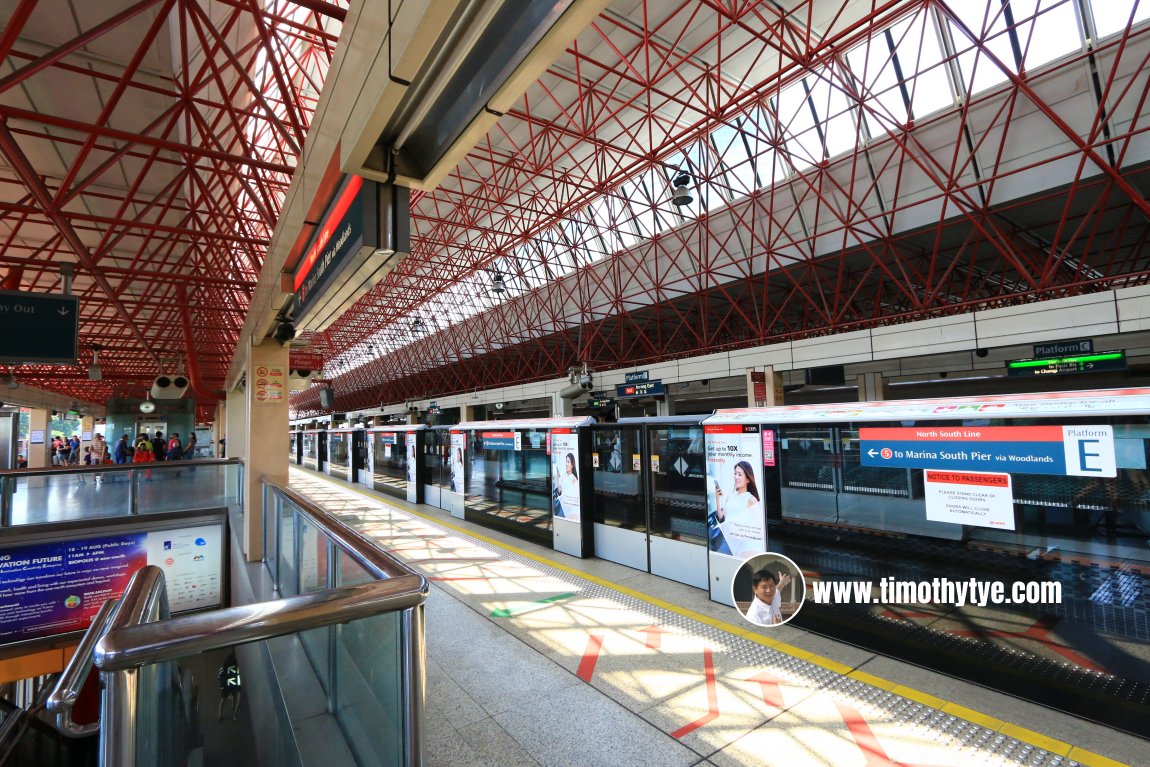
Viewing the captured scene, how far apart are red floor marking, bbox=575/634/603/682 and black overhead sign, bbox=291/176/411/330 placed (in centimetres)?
355

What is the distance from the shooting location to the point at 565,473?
355 inches

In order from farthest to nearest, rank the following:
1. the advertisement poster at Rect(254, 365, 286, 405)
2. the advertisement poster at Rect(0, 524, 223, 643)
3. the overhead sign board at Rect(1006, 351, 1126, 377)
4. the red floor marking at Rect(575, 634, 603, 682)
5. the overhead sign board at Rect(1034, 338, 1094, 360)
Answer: the overhead sign board at Rect(1034, 338, 1094, 360)
the overhead sign board at Rect(1006, 351, 1126, 377)
the advertisement poster at Rect(254, 365, 286, 405)
the advertisement poster at Rect(0, 524, 223, 643)
the red floor marking at Rect(575, 634, 603, 682)

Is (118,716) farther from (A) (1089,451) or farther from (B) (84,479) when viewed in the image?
(B) (84,479)

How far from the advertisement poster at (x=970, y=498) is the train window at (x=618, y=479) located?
3915 mm

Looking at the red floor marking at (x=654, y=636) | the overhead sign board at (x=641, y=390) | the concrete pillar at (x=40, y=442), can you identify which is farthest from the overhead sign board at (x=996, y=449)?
the concrete pillar at (x=40, y=442)

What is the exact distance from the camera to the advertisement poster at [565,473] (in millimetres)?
8719

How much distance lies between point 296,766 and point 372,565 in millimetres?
1369

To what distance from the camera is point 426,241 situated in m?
22.7

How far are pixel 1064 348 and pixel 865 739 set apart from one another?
12.0 m

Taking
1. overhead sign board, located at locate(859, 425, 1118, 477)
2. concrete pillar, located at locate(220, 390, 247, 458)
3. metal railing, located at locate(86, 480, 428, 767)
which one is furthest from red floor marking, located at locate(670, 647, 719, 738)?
concrete pillar, located at locate(220, 390, 247, 458)

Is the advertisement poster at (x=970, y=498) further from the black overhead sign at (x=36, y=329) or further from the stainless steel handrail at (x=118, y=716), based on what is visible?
the black overhead sign at (x=36, y=329)

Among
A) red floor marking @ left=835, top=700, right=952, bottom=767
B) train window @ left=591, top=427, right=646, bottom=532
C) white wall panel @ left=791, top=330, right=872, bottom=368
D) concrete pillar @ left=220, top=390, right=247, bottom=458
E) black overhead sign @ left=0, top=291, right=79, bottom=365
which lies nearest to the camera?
red floor marking @ left=835, top=700, right=952, bottom=767

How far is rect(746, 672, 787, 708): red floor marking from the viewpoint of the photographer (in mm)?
3990

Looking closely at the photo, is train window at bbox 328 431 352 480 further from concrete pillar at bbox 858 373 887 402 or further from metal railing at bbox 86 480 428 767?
metal railing at bbox 86 480 428 767
